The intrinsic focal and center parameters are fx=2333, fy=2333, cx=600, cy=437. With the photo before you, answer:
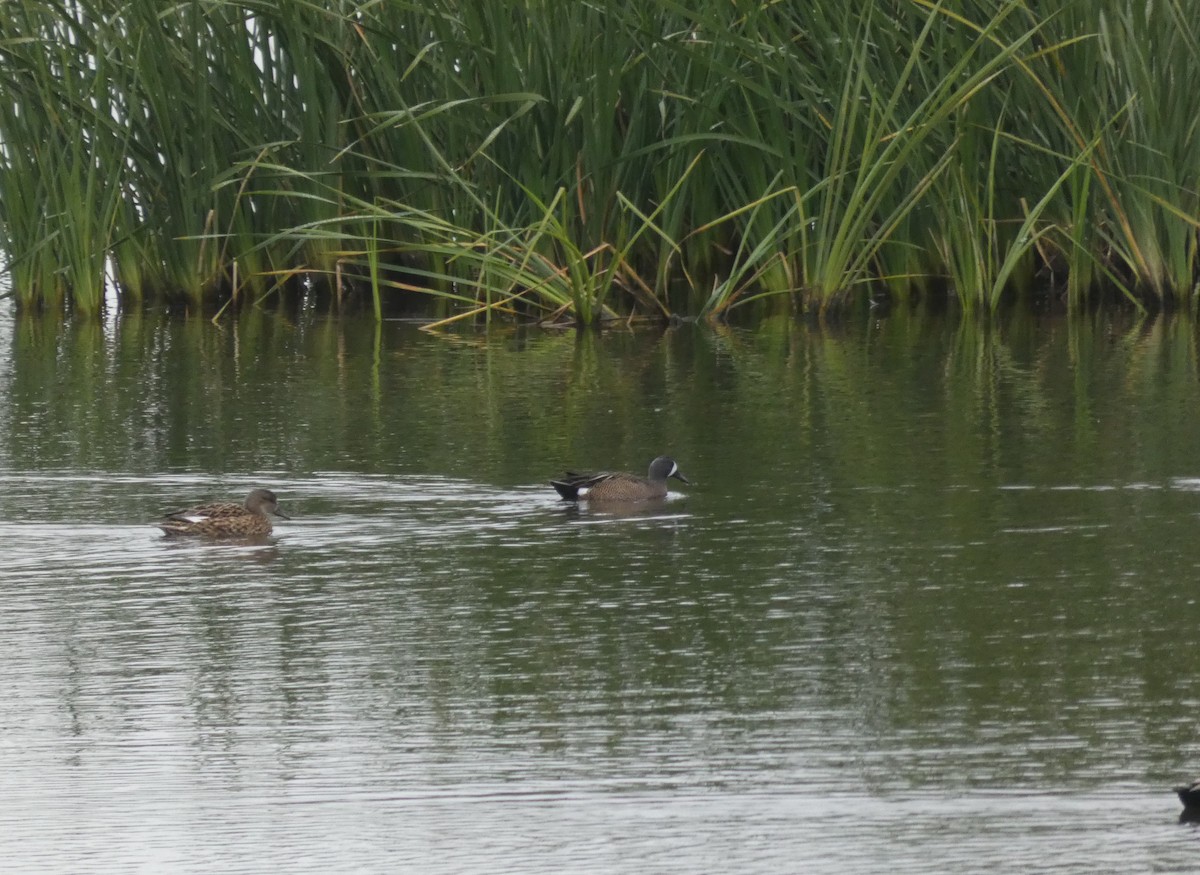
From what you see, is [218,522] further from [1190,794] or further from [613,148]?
[613,148]

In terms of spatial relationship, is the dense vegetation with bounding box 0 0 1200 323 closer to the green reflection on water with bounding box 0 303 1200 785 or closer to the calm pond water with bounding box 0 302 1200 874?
the green reflection on water with bounding box 0 303 1200 785

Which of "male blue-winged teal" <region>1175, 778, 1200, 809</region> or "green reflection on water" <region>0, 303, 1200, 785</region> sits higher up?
"green reflection on water" <region>0, 303, 1200, 785</region>

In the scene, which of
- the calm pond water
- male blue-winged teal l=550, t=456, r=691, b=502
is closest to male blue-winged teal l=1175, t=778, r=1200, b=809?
the calm pond water

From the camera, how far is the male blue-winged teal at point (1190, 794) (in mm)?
4672

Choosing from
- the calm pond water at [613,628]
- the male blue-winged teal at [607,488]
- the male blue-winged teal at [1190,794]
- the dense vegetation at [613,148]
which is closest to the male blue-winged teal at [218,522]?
the calm pond water at [613,628]

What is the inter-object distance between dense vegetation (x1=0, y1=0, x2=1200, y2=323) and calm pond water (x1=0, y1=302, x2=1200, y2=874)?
249 centimetres

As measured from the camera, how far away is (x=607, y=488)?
8.96 metres

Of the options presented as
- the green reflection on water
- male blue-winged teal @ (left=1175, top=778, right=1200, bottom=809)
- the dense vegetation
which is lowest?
male blue-winged teal @ (left=1175, top=778, right=1200, bottom=809)

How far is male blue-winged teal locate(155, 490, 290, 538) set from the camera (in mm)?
8375

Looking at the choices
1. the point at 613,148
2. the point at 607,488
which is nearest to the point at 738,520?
the point at 607,488

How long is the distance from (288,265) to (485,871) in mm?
13863

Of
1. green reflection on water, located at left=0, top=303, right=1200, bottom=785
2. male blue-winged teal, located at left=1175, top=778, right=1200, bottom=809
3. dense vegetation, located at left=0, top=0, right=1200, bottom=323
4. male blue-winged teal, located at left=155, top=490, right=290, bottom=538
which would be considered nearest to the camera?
male blue-winged teal, located at left=1175, top=778, right=1200, bottom=809

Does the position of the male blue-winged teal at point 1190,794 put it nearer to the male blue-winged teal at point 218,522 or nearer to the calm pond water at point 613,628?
the calm pond water at point 613,628

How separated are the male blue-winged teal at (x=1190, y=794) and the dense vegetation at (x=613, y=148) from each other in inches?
381
